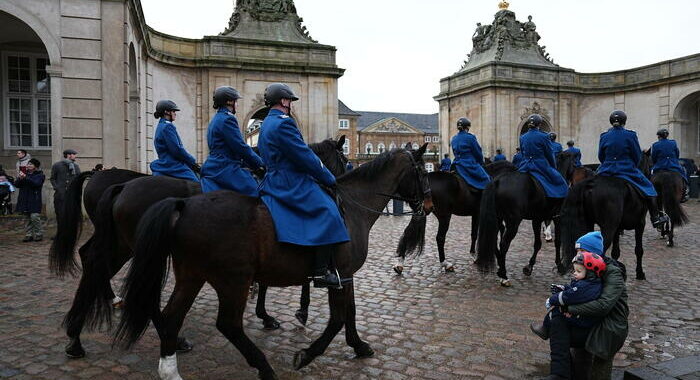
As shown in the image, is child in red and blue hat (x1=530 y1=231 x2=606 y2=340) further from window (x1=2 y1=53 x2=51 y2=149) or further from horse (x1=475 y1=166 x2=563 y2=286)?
window (x1=2 y1=53 x2=51 y2=149)

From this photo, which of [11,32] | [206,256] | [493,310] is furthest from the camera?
[11,32]

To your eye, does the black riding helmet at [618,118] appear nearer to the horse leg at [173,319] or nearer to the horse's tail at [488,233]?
the horse's tail at [488,233]

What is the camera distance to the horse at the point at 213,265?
3594 mm

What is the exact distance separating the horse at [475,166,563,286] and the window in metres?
15.4

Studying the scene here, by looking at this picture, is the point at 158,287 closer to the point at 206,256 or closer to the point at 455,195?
the point at 206,256

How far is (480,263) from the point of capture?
7.30 m

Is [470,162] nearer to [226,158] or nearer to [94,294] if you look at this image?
[226,158]

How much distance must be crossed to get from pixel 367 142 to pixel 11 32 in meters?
70.7

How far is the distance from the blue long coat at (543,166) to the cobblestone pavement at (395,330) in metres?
1.37

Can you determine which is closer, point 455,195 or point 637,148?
point 637,148

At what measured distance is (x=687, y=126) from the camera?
25.9m

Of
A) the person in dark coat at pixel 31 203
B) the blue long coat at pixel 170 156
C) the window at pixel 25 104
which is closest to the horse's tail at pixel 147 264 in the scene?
the blue long coat at pixel 170 156

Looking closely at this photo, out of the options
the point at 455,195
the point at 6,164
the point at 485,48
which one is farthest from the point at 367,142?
the point at 455,195

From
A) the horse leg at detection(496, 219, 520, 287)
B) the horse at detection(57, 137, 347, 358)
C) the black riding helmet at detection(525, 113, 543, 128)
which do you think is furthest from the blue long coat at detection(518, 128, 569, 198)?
the horse at detection(57, 137, 347, 358)
